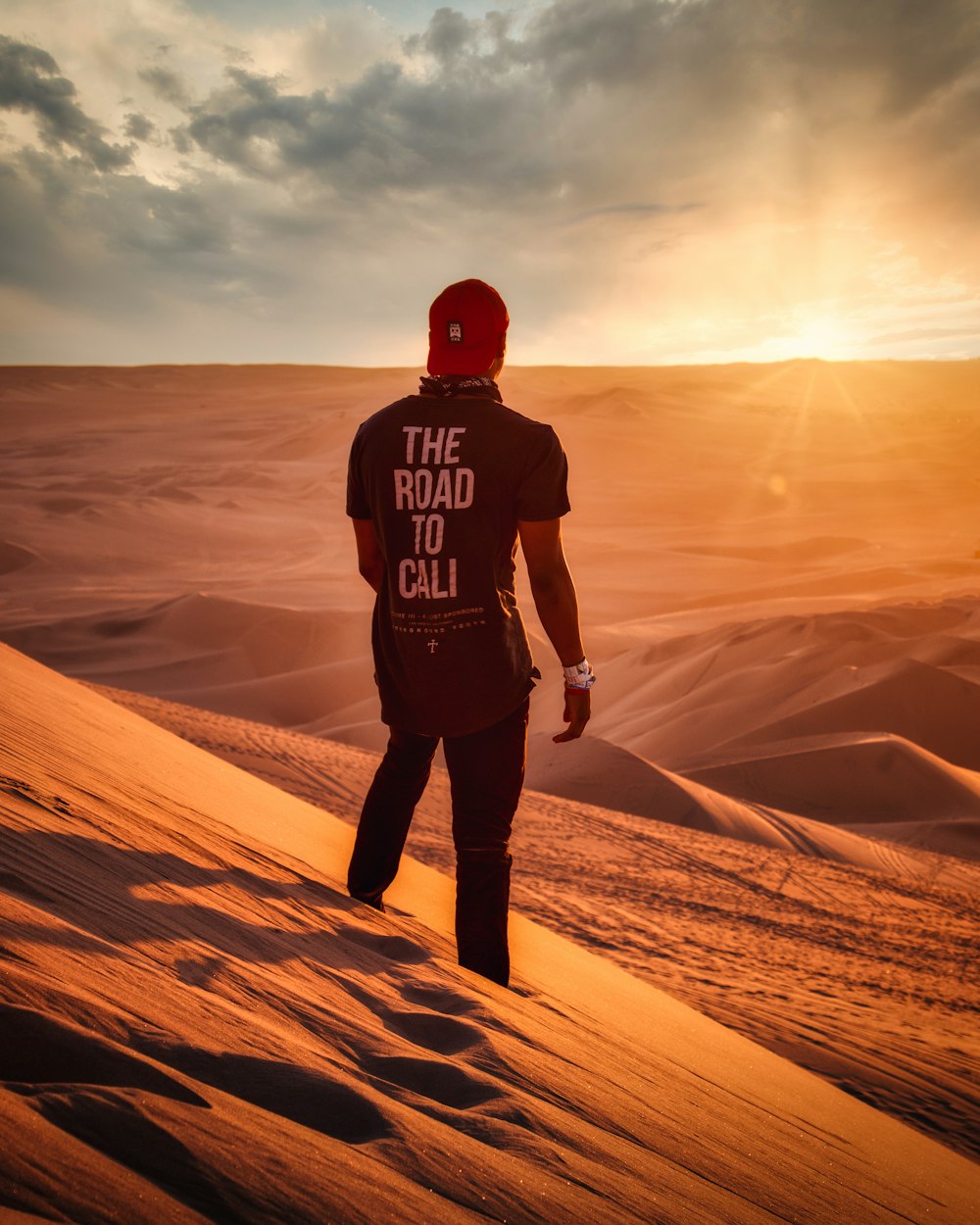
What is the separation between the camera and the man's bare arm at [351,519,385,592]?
2266 mm

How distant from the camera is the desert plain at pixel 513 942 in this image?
0.97 metres

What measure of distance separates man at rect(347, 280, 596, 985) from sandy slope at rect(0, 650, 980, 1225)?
0.33 meters

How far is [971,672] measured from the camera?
9688mm

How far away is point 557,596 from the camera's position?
2.14 metres

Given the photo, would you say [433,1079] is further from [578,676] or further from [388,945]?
[578,676]

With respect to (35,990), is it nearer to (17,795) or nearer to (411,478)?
(17,795)

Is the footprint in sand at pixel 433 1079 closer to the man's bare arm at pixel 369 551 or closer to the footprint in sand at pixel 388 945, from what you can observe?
the footprint in sand at pixel 388 945

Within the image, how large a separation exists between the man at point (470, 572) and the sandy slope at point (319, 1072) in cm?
33

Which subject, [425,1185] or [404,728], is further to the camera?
[404,728]


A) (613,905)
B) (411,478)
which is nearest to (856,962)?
(613,905)

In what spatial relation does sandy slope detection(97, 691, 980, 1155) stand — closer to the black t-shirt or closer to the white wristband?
the white wristband

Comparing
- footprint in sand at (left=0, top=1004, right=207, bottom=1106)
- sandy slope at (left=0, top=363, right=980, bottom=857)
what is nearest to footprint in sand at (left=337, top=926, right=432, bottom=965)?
footprint in sand at (left=0, top=1004, right=207, bottom=1106)

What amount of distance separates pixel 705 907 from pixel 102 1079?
381 cm

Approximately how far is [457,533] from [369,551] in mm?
332
